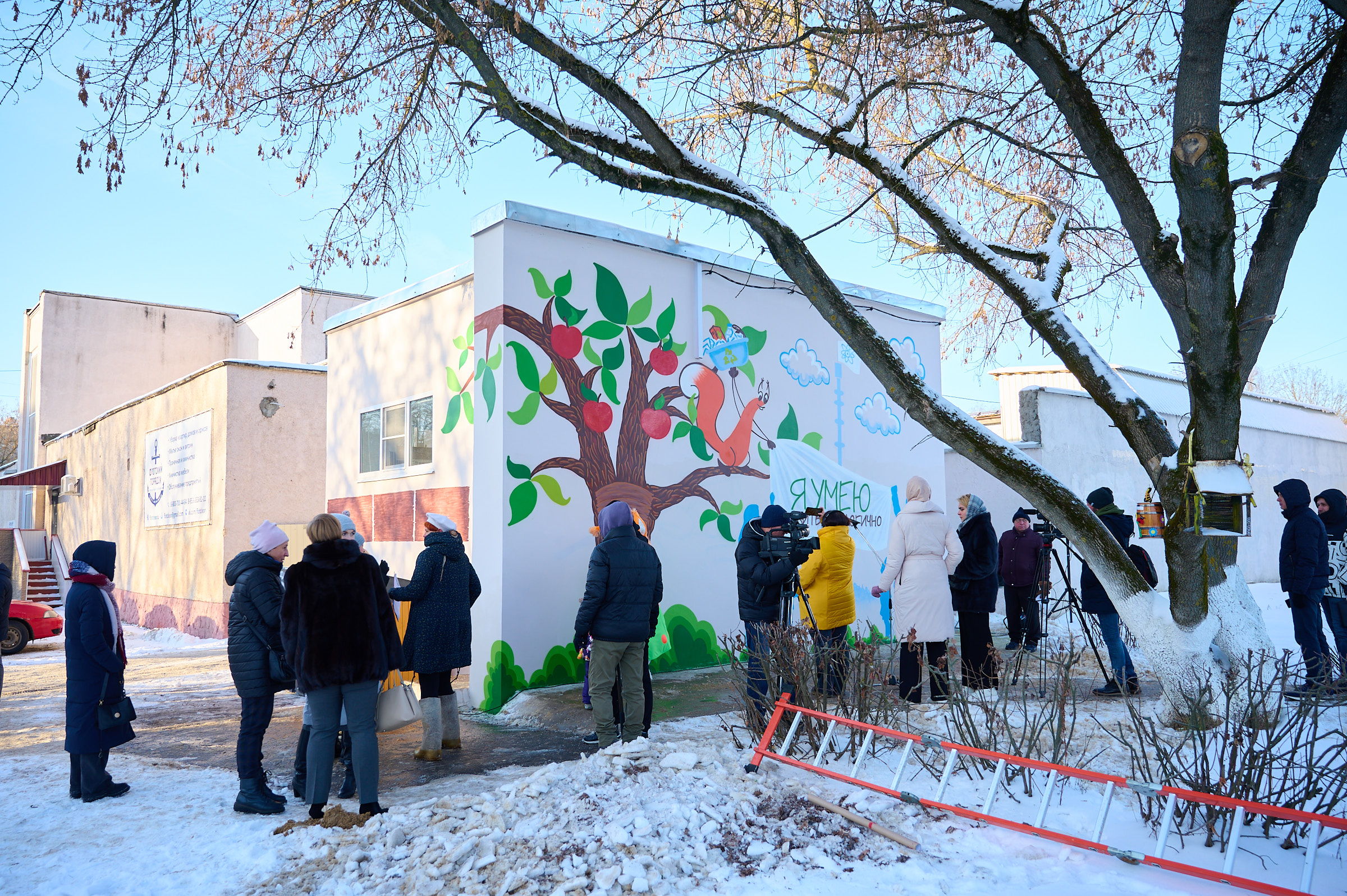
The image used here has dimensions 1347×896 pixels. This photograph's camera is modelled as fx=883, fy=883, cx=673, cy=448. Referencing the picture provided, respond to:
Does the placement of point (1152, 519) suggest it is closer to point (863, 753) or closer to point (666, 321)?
point (863, 753)

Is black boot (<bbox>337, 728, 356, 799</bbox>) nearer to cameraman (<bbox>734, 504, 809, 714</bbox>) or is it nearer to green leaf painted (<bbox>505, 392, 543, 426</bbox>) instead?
cameraman (<bbox>734, 504, 809, 714</bbox>)

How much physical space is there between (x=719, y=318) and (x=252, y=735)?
6326mm

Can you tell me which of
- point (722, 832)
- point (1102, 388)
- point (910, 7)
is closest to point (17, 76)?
point (722, 832)

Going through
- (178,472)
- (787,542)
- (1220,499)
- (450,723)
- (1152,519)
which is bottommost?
(450,723)

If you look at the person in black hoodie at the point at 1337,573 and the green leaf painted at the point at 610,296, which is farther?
the green leaf painted at the point at 610,296

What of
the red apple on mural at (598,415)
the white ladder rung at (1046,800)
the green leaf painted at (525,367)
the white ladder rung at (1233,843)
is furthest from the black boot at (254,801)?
the white ladder rung at (1233,843)

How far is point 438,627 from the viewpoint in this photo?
19.8 ft

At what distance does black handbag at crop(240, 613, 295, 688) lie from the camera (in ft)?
16.0

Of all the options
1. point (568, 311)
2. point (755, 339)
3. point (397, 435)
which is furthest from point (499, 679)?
point (755, 339)

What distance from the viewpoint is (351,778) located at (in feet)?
17.0

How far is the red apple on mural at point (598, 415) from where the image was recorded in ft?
27.6

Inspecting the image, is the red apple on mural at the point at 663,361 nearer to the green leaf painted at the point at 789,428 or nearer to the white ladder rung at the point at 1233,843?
the green leaf painted at the point at 789,428

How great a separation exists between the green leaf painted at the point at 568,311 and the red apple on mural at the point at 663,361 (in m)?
0.93

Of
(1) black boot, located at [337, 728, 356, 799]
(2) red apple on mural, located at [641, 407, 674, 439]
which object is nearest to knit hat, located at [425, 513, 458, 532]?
(1) black boot, located at [337, 728, 356, 799]
